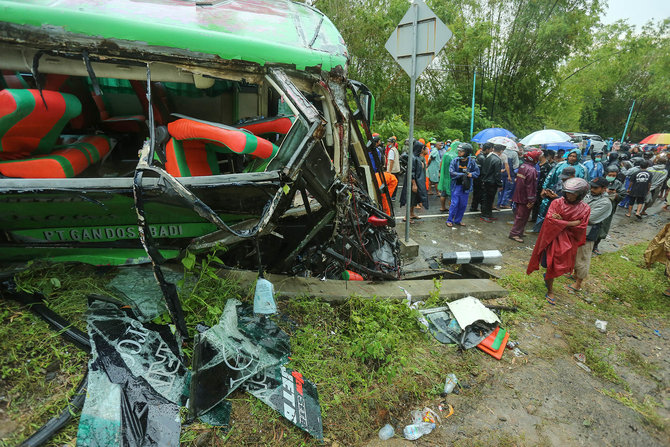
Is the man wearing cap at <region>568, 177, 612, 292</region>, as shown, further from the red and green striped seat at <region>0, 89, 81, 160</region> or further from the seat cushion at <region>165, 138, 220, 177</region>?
the red and green striped seat at <region>0, 89, 81, 160</region>

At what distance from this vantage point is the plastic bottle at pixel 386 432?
2195 millimetres

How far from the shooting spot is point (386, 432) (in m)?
2.21

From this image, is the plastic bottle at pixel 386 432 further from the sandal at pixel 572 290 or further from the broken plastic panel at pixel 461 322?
the sandal at pixel 572 290

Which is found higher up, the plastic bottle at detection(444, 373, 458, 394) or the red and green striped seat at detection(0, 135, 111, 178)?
the red and green striped seat at detection(0, 135, 111, 178)

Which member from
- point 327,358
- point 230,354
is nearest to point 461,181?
point 327,358

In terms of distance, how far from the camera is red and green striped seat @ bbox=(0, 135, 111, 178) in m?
2.10

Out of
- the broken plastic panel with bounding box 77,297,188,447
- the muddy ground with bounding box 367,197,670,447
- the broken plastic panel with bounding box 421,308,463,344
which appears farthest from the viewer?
the broken plastic panel with bounding box 421,308,463,344

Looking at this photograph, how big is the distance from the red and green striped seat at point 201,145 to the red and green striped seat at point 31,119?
2.18 ft

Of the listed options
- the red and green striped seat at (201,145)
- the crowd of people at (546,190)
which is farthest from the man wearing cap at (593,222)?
the red and green striped seat at (201,145)

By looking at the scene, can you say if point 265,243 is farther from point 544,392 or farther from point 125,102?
point 544,392

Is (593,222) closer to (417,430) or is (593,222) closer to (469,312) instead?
(469,312)

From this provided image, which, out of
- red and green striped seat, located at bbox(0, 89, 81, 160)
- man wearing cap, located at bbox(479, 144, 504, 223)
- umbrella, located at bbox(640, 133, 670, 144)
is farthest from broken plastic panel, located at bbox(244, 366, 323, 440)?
umbrella, located at bbox(640, 133, 670, 144)

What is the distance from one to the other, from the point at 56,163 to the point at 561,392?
4.07 metres

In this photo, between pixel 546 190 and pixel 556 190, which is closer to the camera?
pixel 546 190
